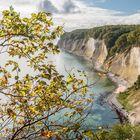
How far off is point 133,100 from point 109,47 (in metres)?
81.5

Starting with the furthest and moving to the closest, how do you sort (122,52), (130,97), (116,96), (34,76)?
1. (122,52)
2. (116,96)
3. (130,97)
4. (34,76)

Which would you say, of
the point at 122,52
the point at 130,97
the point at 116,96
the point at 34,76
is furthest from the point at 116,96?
A: the point at 34,76

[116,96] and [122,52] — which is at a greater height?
[122,52]

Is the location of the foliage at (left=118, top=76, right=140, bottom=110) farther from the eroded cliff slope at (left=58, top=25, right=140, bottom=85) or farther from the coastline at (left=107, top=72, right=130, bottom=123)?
the eroded cliff slope at (left=58, top=25, right=140, bottom=85)

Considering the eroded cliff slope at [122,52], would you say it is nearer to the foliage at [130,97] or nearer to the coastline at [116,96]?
the coastline at [116,96]

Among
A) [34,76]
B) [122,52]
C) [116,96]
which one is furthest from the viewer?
[122,52]

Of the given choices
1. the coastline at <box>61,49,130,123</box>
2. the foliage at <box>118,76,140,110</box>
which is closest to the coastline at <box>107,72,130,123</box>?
the coastline at <box>61,49,130,123</box>

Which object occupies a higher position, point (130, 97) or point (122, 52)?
point (122, 52)

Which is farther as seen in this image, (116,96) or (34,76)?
(116,96)

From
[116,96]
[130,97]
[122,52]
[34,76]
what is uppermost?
[34,76]

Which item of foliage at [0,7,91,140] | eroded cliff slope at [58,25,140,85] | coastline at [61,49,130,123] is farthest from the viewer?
eroded cliff slope at [58,25,140,85]

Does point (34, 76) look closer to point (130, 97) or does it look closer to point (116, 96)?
point (130, 97)

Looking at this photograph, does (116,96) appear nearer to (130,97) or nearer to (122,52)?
(130,97)

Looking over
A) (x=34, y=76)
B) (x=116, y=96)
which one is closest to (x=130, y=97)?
(x=116, y=96)
